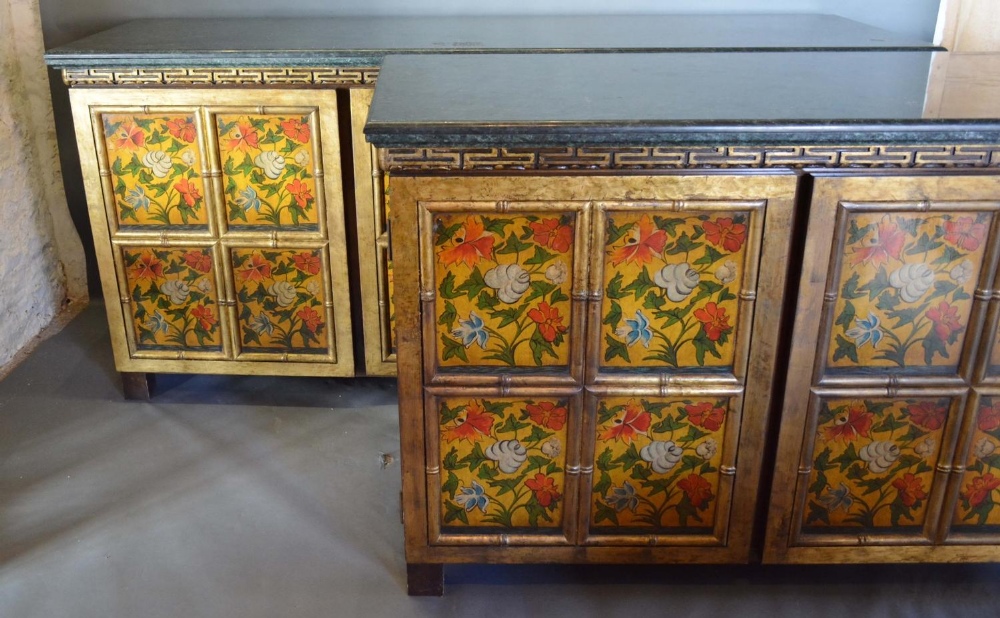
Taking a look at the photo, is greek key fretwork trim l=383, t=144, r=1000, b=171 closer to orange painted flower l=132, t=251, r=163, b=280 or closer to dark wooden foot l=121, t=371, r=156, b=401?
orange painted flower l=132, t=251, r=163, b=280

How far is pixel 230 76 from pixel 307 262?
1.58 ft

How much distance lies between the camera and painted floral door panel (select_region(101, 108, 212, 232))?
2133mm

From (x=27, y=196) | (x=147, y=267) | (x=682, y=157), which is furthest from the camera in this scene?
(x=27, y=196)

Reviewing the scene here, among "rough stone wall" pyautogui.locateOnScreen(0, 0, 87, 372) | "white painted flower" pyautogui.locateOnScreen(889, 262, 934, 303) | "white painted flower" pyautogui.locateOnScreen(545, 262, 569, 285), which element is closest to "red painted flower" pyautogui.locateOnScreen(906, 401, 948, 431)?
"white painted flower" pyautogui.locateOnScreen(889, 262, 934, 303)

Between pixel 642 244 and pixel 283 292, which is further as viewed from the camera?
pixel 283 292

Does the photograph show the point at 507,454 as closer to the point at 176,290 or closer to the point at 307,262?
the point at 307,262

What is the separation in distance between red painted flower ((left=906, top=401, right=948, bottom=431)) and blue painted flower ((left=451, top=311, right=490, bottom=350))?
0.76m

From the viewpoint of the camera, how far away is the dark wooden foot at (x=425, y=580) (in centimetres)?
175

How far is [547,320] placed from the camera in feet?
5.03

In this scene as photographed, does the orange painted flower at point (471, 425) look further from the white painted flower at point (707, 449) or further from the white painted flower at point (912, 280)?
the white painted flower at point (912, 280)

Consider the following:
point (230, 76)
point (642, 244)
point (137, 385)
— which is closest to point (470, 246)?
point (642, 244)

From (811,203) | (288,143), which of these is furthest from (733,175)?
(288,143)

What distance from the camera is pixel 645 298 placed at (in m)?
1.52

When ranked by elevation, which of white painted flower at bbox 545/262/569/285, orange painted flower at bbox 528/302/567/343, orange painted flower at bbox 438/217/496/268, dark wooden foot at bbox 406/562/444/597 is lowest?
dark wooden foot at bbox 406/562/444/597
